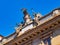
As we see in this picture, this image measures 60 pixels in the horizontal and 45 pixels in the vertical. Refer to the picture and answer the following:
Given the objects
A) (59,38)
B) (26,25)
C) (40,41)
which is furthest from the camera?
(26,25)

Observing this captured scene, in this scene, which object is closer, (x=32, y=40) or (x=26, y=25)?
(x=32, y=40)

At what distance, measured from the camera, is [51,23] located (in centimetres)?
2886

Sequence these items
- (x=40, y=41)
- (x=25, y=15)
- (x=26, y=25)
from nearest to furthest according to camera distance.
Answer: (x=40, y=41)
(x=26, y=25)
(x=25, y=15)

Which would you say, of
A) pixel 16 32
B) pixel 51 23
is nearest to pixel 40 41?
pixel 51 23

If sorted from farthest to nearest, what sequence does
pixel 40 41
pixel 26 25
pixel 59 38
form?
pixel 26 25
pixel 40 41
pixel 59 38

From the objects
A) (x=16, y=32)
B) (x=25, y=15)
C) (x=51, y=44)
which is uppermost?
(x=25, y=15)

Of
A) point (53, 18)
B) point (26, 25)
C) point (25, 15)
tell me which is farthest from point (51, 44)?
point (25, 15)

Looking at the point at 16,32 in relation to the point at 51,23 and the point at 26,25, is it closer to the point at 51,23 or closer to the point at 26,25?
the point at 26,25

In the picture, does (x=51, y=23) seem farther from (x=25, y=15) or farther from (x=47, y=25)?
(x=25, y=15)

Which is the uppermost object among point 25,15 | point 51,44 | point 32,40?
point 25,15

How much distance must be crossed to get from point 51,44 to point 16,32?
696 cm

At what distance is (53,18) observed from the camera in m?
28.8

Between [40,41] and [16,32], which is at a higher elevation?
[16,32]

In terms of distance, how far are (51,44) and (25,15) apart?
8.64 m
